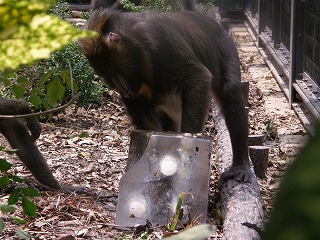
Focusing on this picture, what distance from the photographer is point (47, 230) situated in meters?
4.92

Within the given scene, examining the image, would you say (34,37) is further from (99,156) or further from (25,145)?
(99,156)

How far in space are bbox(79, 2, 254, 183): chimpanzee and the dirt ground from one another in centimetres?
56

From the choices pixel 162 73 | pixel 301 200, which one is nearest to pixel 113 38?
pixel 162 73

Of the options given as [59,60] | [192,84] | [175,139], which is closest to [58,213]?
[175,139]

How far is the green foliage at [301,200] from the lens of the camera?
44 centimetres

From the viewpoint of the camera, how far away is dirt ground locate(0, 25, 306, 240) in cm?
501

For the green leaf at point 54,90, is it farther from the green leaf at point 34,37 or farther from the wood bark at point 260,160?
the wood bark at point 260,160

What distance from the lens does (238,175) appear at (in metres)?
5.65

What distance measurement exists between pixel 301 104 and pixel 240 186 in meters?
3.95

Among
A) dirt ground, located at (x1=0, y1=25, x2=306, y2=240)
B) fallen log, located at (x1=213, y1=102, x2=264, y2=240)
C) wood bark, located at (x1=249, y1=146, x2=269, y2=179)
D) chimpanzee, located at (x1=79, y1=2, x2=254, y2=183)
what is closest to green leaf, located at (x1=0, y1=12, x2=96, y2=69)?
dirt ground, located at (x1=0, y1=25, x2=306, y2=240)

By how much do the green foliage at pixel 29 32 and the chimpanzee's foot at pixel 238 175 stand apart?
498 cm

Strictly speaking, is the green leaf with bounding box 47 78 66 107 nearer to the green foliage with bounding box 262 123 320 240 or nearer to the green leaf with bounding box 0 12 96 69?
the green leaf with bounding box 0 12 96 69

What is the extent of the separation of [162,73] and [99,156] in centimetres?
205

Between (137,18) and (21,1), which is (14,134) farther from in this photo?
(21,1)
